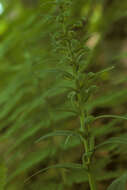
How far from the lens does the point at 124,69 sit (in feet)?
8.18

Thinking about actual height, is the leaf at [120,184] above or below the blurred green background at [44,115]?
below

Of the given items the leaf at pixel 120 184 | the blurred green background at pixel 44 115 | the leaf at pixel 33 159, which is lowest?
the leaf at pixel 120 184

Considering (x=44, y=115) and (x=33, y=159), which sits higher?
(x=44, y=115)

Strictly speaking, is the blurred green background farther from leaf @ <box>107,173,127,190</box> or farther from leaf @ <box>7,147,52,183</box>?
leaf @ <box>107,173,127,190</box>

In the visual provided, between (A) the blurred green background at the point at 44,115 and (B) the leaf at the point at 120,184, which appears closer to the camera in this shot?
(B) the leaf at the point at 120,184

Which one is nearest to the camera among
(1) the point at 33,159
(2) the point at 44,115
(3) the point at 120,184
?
(3) the point at 120,184

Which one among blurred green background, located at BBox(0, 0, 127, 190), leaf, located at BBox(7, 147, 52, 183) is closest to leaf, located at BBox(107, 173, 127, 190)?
blurred green background, located at BBox(0, 0, 127, 190)

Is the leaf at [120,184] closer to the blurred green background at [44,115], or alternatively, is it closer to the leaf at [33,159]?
the blurred green background at [44,115]

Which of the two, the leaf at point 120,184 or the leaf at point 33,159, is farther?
the leaf at point 33,159

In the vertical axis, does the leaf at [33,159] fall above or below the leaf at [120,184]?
above

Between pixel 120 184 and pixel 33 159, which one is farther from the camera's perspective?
pixel 33 159

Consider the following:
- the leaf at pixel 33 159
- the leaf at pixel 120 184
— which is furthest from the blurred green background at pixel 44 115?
the leaf at pixel 120 184

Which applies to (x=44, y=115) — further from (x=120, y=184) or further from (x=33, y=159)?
(x=120, y=184)

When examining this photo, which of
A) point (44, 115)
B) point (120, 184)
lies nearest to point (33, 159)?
point (44, 115)
